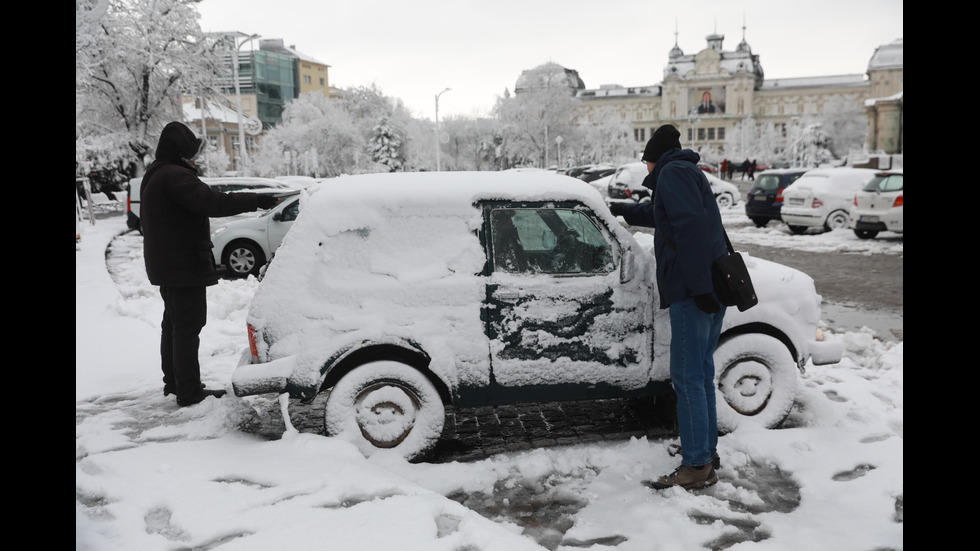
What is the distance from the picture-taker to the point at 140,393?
6031 millimetres

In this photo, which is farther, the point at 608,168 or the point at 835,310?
the point at 608,168

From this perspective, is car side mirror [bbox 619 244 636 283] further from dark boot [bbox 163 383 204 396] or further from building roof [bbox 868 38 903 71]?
building roof [bbox 868 38 903 71]

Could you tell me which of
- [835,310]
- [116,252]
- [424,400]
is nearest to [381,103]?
[116,252]

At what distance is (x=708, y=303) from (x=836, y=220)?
55.1ft

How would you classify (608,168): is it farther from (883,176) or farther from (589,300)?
(589,300)

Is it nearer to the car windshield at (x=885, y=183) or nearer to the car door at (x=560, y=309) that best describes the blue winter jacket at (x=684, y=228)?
the car door at (x=560, y=309)

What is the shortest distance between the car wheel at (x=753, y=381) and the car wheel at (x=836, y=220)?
15.4m

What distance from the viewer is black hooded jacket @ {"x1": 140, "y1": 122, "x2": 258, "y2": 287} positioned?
207 inches

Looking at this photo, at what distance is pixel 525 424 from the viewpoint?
534 centimetres

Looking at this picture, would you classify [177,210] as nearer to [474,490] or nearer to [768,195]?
[474,490]

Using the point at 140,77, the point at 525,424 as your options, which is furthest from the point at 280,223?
the point at 140,77

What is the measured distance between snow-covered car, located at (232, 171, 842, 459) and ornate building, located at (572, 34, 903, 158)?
132835mm
